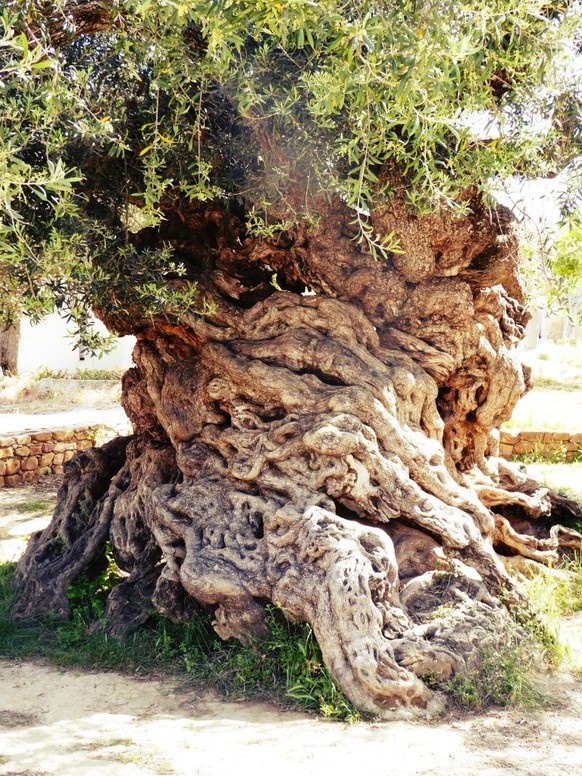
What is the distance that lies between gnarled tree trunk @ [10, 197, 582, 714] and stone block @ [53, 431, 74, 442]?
6035mm

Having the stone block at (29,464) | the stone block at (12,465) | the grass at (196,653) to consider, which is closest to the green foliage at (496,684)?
the grass at (196,653)

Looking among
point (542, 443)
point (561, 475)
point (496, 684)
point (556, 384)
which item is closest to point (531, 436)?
point (542, 443)

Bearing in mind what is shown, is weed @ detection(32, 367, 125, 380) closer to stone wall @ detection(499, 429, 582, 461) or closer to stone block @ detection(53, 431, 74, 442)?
stone block @ detection(53, 431, 74, 442)

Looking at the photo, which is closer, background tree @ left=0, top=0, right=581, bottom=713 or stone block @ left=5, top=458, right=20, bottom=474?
background tree @ left=0, top=0, right=581, bottom=713

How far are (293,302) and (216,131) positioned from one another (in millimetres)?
1609

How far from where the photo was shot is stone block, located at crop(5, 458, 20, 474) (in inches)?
518

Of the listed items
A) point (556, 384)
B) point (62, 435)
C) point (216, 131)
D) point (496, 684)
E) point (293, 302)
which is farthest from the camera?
point (556, 384)

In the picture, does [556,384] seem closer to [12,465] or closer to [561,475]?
[561,475]

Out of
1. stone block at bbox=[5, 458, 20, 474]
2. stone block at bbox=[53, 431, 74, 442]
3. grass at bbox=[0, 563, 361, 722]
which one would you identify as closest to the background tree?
Answer: grass at bbox=[0, 563, 361, 722]

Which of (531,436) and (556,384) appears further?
(556,384)

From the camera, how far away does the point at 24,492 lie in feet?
41.4

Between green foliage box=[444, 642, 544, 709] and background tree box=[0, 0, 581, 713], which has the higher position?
background tree box=[0, 0, 581, 713]

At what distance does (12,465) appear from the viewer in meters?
13.2

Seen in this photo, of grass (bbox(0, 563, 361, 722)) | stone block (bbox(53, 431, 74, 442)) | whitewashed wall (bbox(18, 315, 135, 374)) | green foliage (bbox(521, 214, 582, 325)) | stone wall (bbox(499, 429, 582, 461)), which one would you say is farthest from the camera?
whitewashed wall (bbox(18, 315, 135, 374))
